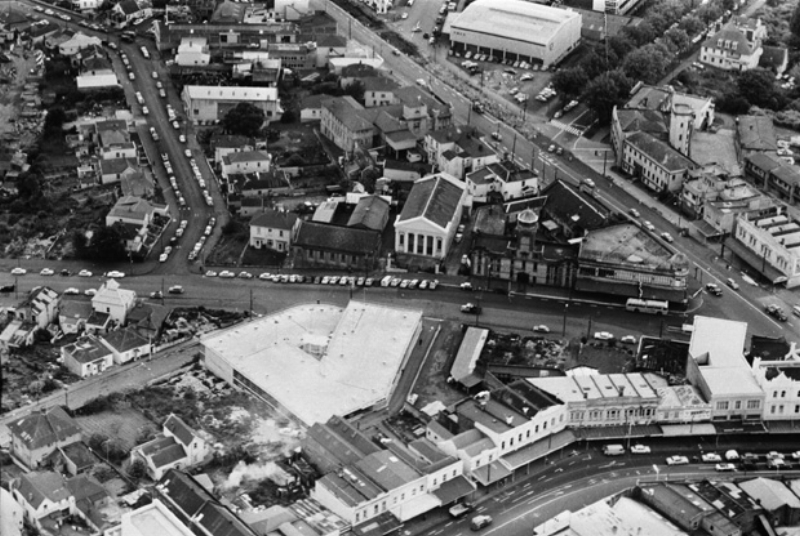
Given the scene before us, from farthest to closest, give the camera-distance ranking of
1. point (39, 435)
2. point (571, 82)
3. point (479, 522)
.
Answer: point (571, 82) < point (39, 435) < point (479, 522)

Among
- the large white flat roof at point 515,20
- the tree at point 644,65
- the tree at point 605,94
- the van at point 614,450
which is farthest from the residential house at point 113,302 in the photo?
the large white flat roof at point 515,20

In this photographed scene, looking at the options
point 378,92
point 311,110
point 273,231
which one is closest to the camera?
point 273,231

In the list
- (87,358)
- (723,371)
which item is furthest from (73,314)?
(723,371)

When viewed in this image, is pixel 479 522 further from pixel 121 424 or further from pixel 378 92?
pixel 378 92

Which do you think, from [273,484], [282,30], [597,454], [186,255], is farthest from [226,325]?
[282,30]

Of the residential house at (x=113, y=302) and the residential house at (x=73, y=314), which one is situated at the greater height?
the residential house at (x=113, y=302)

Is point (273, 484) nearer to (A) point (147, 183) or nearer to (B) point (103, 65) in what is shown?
(A) point (147, 183)

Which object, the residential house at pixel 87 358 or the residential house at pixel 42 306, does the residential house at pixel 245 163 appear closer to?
the residential house at pixel 42 306
